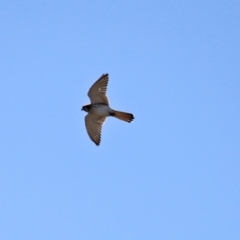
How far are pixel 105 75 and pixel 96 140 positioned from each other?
2269 mm

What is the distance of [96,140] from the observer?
2600cm

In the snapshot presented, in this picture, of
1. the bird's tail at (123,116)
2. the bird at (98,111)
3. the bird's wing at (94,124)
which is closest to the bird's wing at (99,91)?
the bird at (98,111)

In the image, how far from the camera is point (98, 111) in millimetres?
25922

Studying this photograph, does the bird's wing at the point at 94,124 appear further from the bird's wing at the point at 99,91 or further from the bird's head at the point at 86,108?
the bird's wing at the point at 99,91

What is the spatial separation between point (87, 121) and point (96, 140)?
31.0 inches

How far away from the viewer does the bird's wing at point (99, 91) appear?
2522cm

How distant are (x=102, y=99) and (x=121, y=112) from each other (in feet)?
2.81

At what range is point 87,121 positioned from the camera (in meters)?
26.4

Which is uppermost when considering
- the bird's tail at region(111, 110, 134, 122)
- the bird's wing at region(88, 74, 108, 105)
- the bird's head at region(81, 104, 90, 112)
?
the bird's wing at region(88, 74, 108, 105)

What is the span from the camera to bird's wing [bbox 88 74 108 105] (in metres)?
25.2

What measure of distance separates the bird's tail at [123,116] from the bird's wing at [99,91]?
565 mm

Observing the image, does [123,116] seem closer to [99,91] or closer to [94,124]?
[99,91]

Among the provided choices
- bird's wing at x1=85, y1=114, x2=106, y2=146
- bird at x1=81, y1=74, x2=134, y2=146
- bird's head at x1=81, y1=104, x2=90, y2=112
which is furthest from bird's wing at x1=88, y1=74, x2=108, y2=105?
bird's wing at x1=85, y1=114, x2=106, y2=146

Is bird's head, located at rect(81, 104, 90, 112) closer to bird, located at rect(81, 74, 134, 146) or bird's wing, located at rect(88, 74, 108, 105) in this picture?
bird, located at rect(81, 74, 134, 146)
